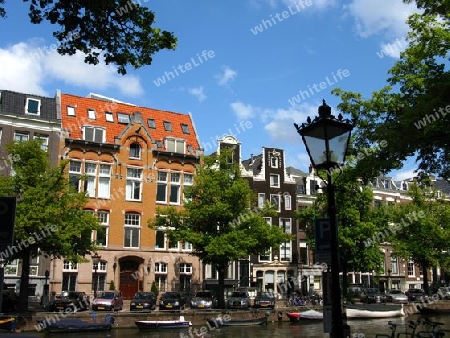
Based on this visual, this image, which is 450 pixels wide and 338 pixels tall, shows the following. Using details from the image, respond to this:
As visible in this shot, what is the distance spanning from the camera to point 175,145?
5006 centimetres

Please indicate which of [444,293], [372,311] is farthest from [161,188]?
[444,293]

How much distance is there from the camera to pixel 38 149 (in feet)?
105

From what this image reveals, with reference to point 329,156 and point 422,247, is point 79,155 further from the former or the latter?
point 329,156

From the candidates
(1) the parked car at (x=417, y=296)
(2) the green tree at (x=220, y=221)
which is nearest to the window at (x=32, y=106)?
(2) the green tree at (x=220, y=221)

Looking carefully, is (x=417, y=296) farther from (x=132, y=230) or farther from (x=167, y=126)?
(x=167, y=126)

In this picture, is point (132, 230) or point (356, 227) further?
point (132, 230)

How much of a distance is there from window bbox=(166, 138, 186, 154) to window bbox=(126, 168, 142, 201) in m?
3.98

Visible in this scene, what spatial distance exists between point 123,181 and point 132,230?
470 cm

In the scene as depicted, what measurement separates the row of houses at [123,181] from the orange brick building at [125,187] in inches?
3.6

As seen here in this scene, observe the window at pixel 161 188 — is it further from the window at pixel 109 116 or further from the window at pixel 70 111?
the window at pixel 70 111

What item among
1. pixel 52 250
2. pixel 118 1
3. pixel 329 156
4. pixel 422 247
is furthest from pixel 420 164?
pixel 422 247

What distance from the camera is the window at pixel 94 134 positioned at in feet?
151

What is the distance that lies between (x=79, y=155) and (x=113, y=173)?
138 inches

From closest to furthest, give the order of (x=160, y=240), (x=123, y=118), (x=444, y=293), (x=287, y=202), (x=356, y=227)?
1. (x=356, y=227)
2. (x=160, y=240)
3. (x=123, y=118)
4. (x=444, y=293)
5. (x=287, y=202)
